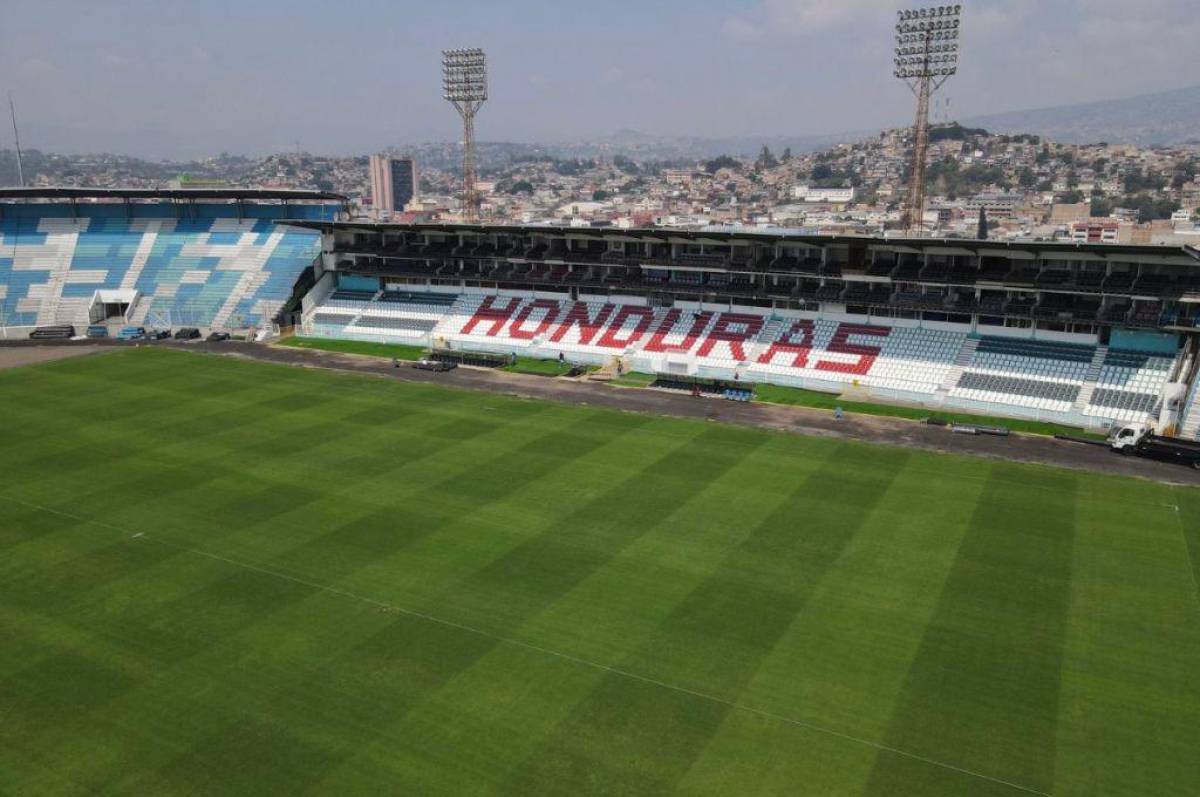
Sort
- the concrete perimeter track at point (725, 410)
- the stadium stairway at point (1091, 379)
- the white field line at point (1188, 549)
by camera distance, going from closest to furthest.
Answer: the white field line at point (1188, 549) < the concrete perimeter track at point (725, 410) < the stadium stairway at point (1091, 379)

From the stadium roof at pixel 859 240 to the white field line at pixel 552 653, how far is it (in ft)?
110

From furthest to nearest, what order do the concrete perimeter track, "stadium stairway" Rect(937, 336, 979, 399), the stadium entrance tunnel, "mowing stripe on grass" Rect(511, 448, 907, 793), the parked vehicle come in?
the stadium entrance tunnel < the parked vehicle < "stadium stairway" Rect(937, 336, 979, 399) < the concrete perimeter track < "mowing stripe on grass" Rect(511, 448, 907, 793)

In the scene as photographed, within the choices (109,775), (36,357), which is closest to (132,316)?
(36,357)

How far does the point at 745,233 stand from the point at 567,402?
17316 mm

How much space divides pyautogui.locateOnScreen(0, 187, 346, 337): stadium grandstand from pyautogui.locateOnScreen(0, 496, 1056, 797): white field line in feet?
134

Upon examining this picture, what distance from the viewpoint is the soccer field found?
16.4m

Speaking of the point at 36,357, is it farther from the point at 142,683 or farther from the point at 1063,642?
the point at 1063,642

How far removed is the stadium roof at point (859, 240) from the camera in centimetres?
4116

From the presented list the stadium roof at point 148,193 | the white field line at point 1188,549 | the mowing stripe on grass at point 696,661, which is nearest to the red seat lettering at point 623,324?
the mowing stripe on grass at point 696,661

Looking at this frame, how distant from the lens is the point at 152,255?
7012 cm

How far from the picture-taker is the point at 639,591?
23.0 m

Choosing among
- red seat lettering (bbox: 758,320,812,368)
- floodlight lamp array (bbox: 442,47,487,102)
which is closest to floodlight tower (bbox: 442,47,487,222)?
floodlight lamp array (bbox: 442,47,487,102)

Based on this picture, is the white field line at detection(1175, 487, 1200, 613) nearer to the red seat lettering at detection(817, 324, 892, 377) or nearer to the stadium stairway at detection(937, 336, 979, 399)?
the stadium stairway at detection(937, 336, 979, 399)

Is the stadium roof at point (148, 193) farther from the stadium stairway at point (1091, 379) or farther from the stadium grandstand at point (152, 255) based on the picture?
the stadium stairway at point (1091, 379)
